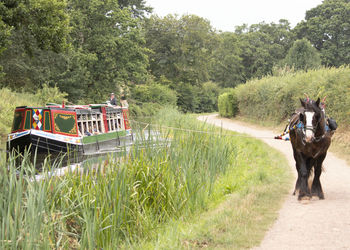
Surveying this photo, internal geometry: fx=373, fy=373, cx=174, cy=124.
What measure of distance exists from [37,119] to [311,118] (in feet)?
35.6

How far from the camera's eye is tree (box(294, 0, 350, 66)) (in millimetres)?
48500

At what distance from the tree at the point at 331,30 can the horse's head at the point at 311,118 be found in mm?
45772

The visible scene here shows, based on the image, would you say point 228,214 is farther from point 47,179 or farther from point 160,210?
point 47,179

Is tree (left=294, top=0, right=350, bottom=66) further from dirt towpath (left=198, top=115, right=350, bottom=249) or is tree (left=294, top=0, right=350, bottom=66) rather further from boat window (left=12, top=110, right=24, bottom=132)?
dirt towpath (left=198, top=115, right=350, bottom=249)

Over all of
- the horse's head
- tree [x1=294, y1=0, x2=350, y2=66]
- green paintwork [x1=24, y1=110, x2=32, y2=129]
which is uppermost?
tree [x1=294, y1=0, x2=350, y2=66]

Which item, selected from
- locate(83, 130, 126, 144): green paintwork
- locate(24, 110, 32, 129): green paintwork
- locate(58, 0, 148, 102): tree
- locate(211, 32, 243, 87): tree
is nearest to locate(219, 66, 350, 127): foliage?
locate(83, 130, 126, 144): green paintwork

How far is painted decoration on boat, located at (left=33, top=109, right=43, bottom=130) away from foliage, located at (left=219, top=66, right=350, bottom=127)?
1016 centimetres

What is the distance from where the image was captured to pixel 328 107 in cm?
1305

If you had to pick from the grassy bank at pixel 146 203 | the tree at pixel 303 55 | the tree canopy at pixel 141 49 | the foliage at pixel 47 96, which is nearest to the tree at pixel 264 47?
the tree canopy at pixel 141 49

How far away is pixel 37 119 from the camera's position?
13719mm

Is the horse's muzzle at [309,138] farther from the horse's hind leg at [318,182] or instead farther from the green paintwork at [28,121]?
the green paintwork at [28,121]

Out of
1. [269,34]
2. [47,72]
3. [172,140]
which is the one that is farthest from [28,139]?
[269,34]

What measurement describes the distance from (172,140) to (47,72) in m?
19.7

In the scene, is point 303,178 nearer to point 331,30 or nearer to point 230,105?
point 230,105
